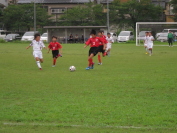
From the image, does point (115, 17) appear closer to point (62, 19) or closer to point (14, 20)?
point (62, 19)

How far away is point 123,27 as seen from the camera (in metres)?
67.3

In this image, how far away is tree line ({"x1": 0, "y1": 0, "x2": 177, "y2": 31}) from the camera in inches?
2511

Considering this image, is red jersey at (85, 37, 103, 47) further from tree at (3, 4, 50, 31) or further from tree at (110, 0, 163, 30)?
tree at (3, 4, 50, 31)

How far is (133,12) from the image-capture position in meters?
64.1

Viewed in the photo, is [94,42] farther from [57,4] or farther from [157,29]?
[57,4]

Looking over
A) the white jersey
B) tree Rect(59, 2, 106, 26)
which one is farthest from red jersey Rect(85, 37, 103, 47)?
tree Rect(59, 2, 106, 26)

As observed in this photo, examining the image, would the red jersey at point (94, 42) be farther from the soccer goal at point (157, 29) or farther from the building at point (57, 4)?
the building at point (57, 4)

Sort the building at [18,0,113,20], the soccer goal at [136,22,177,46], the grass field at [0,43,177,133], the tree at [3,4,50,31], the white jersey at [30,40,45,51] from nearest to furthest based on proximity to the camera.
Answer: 1. the grass field at [0,43,177,133]
2. the white jersey at [30,40,45,51]
3. the soccer goal at [136,22,177,46]
4. the tree at [3,4,50,31]
5. the building at [18,0,113,20]

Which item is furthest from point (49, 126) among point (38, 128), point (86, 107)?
point (86, 107)

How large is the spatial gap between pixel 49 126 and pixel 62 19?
2389 inches

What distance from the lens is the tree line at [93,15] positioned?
63.8 m

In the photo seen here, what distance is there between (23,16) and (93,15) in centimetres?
1195

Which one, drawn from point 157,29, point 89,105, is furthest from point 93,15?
Result: point 89,105

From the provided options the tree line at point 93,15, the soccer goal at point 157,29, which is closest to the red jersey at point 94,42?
the soccer goal at point 157,29
